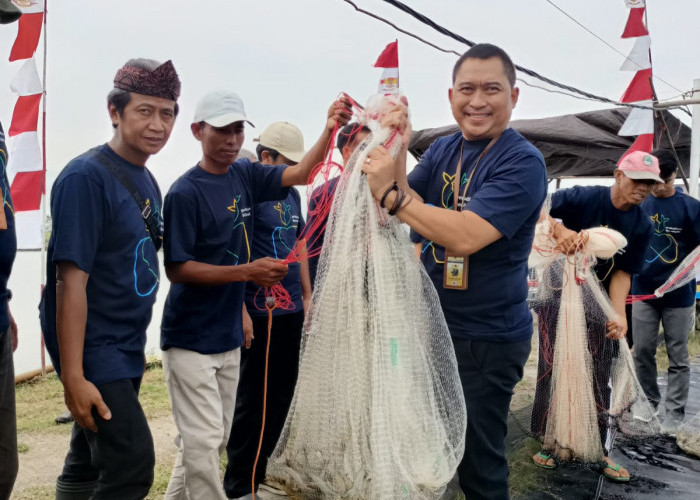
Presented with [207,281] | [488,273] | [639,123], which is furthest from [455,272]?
[639,123]

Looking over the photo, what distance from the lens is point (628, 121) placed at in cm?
689

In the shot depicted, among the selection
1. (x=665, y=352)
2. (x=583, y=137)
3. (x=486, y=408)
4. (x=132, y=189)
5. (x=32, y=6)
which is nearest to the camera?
(x=132, y=189)

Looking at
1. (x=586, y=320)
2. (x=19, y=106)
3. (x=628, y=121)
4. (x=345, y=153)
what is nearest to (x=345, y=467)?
(x=345, y=153)

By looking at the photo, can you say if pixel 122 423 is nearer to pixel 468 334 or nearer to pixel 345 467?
pixel 345 467

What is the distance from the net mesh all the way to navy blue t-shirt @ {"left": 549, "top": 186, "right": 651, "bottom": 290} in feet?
0.87

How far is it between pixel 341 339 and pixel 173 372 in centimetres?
74

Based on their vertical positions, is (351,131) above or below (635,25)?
below

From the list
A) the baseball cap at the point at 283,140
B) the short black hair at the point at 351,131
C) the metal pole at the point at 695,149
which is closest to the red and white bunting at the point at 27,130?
the baseball cap at the point at 283,140

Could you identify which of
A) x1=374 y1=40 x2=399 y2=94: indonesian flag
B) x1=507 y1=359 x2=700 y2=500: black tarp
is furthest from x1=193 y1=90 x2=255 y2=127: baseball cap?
x1=507 y1=359 x2=700 y2=500: black tarp

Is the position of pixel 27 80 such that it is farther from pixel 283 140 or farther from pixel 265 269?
pixel 265 269

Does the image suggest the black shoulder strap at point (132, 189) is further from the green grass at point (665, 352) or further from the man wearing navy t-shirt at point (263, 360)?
the green grass at point (665, 352)

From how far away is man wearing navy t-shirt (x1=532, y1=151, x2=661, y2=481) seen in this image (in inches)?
132

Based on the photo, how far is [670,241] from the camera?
443 centimetres

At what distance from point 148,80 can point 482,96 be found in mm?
1172
